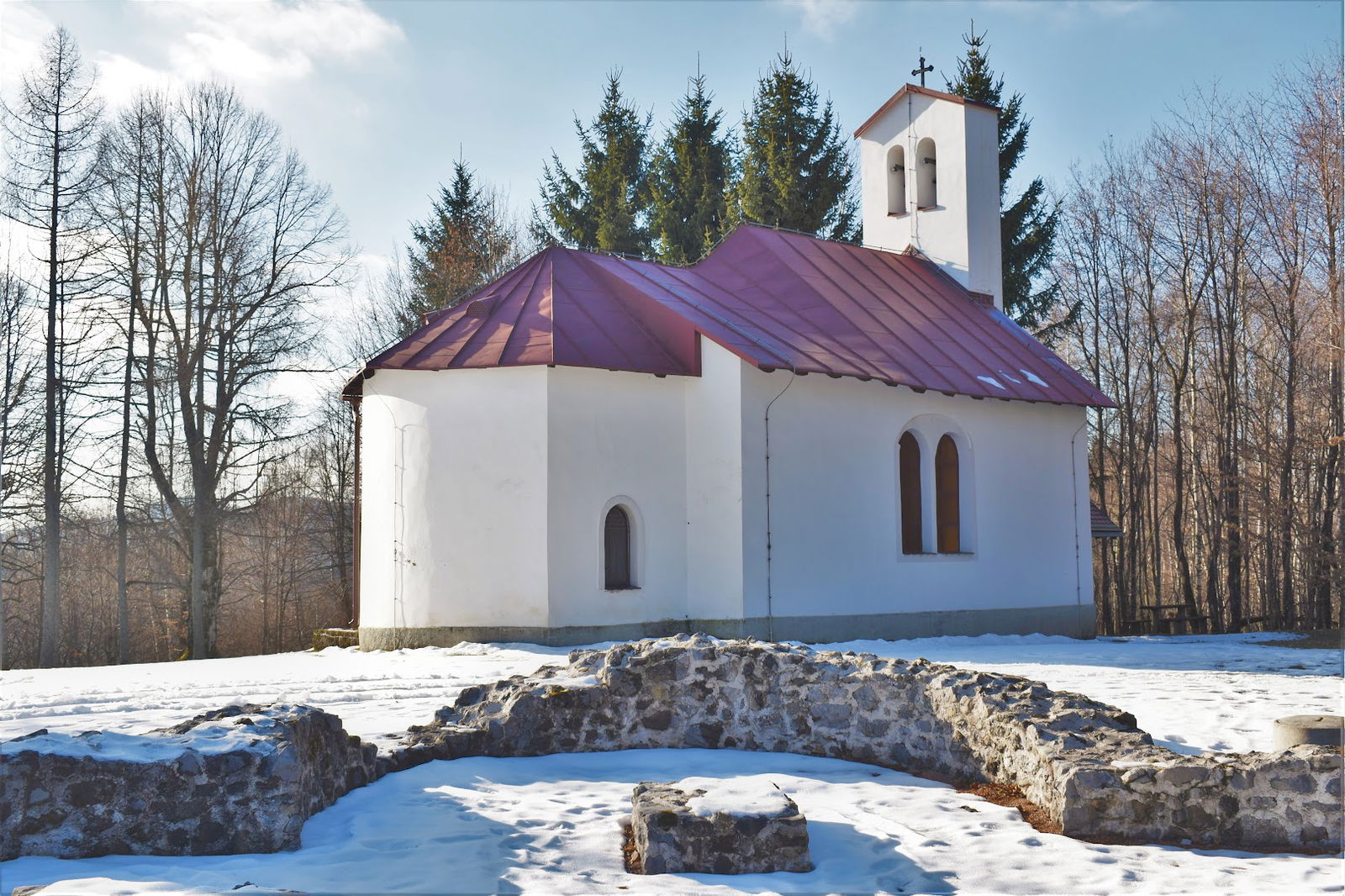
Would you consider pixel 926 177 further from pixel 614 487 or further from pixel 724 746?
pixel 724 746

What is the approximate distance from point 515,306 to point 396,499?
11.4ft

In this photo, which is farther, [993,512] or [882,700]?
[993,512]

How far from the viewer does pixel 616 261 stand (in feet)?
65.1

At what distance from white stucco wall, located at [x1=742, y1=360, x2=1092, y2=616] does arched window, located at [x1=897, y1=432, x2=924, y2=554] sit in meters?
0.19

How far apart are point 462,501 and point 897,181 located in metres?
13.5

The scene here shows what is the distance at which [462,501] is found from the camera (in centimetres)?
1661

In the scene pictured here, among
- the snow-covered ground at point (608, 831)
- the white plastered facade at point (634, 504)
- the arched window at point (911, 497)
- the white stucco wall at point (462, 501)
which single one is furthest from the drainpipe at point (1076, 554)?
the white stucco wall at point (462, 501)

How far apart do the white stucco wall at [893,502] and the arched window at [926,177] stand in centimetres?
608

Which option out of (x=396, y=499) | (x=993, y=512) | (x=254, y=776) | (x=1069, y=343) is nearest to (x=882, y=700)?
(x=254, y=776)

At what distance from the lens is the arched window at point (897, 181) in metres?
24.9

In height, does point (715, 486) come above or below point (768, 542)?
above

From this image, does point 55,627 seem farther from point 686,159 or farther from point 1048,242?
point 1048,242

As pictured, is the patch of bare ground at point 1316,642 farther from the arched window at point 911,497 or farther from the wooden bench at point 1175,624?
the wooden bench at point 1175,624

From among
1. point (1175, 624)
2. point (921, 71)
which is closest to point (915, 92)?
point (921, 71)
